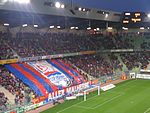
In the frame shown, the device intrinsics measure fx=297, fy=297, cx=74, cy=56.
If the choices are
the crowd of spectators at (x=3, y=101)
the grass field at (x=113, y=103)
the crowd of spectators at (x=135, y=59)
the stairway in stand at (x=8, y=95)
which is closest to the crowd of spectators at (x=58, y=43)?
the crowd of spectators at (x=135, y=59)

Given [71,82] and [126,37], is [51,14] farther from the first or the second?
[126,37]

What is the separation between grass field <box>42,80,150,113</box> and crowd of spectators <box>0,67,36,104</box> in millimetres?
3256

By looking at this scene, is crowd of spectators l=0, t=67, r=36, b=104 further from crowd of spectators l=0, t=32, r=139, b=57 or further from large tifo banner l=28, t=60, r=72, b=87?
large tifo banner l=28, t=60, r=72, b=87

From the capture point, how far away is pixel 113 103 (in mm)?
36094

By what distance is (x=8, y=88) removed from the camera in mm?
34875

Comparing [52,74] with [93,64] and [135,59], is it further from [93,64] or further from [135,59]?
[135,59]

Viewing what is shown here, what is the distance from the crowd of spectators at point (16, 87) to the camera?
3356 cm

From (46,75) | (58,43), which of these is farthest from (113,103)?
(58,43)

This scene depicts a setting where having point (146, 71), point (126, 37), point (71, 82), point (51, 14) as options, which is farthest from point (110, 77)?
point (126, 37)

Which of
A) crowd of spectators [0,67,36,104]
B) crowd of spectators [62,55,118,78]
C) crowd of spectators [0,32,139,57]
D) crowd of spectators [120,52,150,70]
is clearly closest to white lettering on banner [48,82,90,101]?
crowd of spectators [0,67,36,104]

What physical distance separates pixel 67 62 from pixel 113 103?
16.1 m

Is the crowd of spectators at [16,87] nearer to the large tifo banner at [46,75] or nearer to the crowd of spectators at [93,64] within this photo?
the large tifo banner at [46,75]

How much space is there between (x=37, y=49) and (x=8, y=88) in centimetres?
1218

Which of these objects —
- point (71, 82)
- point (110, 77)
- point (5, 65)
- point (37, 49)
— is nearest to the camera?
point (5, 65)
